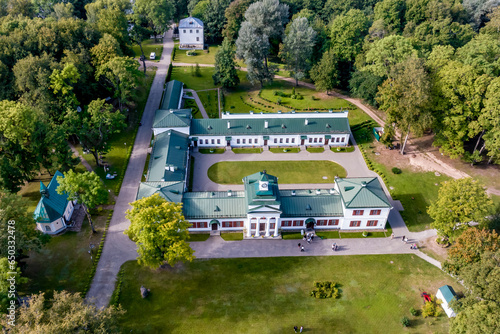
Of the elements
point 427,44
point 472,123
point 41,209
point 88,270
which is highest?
point 427,44

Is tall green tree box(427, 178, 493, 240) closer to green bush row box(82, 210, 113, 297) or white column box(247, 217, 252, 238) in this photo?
white column box(247, 217, 252, 238)

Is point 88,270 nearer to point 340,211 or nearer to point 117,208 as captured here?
point 117,208

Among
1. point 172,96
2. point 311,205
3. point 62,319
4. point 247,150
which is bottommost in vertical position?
A: point 247,150

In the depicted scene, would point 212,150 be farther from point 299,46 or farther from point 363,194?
point 299,46

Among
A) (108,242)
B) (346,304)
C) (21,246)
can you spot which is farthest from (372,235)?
(21,246)

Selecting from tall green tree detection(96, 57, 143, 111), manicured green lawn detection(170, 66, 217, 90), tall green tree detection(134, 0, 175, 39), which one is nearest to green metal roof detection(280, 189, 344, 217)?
tall green tree detection(96, 57, 143, 111)

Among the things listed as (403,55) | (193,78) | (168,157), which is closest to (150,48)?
(193,78)

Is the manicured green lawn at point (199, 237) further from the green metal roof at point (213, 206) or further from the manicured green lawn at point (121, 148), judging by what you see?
the manicured green lawn at point (121, 148)
